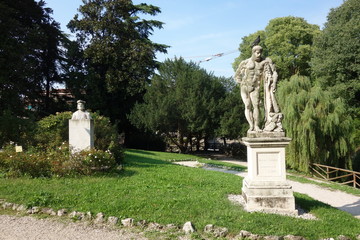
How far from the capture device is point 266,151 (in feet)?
20.8

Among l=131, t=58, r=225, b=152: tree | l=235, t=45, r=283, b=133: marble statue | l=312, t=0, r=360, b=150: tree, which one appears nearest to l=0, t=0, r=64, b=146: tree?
l=131, t=58, r=225, b=152: tree

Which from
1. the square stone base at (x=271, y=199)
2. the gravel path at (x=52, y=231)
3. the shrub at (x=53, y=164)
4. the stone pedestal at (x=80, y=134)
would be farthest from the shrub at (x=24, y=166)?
the square stone base at (x=271, y=199)

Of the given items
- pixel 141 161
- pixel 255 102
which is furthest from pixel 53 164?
pixel 255 102

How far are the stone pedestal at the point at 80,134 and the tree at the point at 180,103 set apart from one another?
13.3m

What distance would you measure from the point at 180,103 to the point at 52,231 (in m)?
21.8

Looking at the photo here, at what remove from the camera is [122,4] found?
2591 centimetres

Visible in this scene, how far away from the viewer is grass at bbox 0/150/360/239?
512 centimetres

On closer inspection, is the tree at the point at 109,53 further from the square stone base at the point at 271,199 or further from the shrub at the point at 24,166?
the square stone base at the point at 271,199

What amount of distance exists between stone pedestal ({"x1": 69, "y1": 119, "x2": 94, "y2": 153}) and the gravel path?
19.5 feet

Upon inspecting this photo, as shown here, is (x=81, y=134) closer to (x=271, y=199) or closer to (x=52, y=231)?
(x=52, y=231)

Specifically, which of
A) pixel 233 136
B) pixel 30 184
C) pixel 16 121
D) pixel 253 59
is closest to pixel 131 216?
pixel 30 184

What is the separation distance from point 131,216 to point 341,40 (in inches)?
839

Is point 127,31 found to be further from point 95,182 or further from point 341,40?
point 95,182

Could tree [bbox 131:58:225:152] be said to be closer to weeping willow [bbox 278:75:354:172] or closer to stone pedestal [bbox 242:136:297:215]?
weeping willow [bbox 278:75:354:172]
